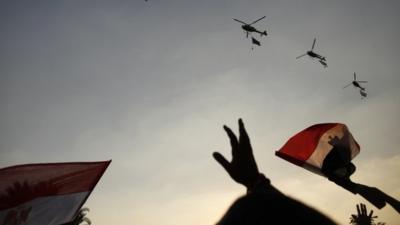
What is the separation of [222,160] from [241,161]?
0.13 metres

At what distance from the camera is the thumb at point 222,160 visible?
219cm

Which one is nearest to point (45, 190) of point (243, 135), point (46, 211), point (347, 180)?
point (46, 211)

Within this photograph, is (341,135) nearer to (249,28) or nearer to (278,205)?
(278,205)

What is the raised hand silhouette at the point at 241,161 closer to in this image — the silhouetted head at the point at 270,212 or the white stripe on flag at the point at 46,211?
the silhouetted head at the point at 270,212

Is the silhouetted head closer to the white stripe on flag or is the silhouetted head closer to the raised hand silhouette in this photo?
the raised hand silhouette

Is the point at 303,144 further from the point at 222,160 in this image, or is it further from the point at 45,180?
the point at 45,180

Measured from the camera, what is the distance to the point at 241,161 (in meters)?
2.14

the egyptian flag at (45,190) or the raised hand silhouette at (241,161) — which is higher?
the egyptian flag at (45,190)

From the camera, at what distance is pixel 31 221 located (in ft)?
27.2

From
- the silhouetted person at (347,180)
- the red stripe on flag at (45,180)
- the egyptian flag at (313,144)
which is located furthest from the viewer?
the red stripe on flag at (45,180)

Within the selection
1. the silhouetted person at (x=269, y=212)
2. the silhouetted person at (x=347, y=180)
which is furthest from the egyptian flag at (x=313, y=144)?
the silhouetted person at (x=269, y=212)

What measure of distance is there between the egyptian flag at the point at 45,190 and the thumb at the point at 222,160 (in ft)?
24.9

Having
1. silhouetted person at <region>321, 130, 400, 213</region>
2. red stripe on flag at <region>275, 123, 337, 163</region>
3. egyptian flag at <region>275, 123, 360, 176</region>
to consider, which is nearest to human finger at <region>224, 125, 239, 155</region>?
silhouetted person at <region>321, 130, 400, 213</region>

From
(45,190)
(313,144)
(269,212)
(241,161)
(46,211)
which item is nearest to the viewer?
(269,212)
